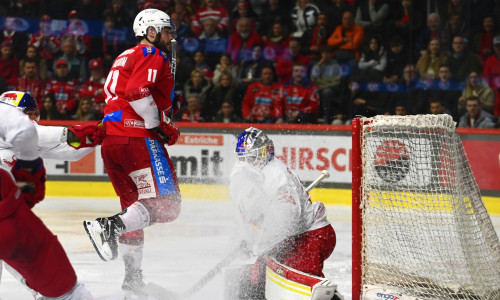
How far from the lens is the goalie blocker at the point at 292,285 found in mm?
3383

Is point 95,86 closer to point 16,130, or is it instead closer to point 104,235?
point 104,235

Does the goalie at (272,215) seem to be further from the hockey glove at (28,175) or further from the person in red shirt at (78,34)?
the person in red shirt at (78,34)

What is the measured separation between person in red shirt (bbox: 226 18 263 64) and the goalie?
4465 millimetres

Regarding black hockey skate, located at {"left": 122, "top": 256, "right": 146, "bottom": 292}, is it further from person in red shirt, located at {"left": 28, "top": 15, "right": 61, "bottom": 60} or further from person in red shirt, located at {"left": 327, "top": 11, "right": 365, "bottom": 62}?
person in red shirt, located at {"left": 28, "top": 15, "right": 61, "bottom": 60}

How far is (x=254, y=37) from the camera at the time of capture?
823cm

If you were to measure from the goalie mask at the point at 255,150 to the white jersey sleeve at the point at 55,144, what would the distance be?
0.81 m

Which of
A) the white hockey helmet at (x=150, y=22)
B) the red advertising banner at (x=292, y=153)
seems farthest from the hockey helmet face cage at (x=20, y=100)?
the red advertising banner at (x=292, y=153)

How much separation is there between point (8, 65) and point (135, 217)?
520 centimetres

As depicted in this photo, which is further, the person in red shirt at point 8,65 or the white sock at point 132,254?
the person in red shirt at point 8,65

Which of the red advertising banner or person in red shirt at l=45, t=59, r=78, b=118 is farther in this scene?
person in red shirt at l=45, t=59, r=78, b=118

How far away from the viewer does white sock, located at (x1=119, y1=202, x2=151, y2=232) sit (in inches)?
144

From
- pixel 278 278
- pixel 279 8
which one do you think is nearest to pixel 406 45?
pixel 279 8

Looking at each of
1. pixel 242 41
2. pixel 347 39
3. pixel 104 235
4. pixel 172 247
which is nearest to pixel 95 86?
pixel 242 41

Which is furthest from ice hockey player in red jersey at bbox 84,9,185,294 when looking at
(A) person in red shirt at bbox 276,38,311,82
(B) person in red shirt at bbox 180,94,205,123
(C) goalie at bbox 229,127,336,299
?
(A) person in red shirt at bbox 276,38,311,82
